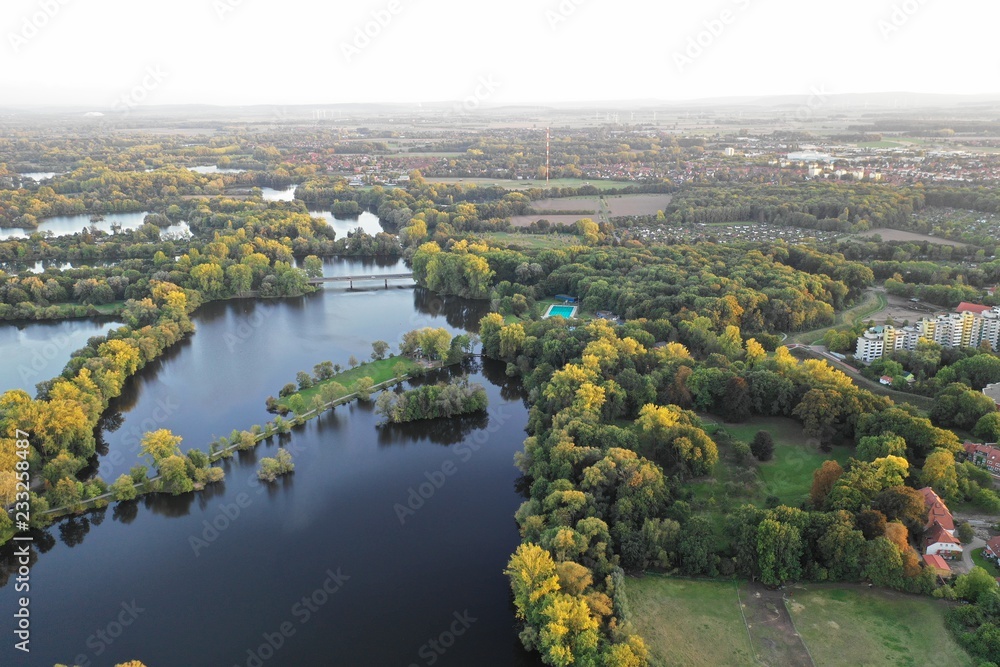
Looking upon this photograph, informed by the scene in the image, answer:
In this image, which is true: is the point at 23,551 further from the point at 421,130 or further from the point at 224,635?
the point at 421,130

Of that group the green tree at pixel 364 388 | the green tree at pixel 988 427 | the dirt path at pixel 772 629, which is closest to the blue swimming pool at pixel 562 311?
the green tree at pixel 364 388

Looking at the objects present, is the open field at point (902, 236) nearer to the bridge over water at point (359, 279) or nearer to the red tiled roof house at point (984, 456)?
the red tiled roof house at point (984, 456)

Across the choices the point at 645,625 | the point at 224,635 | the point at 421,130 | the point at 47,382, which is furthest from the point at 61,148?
the point at 645,625

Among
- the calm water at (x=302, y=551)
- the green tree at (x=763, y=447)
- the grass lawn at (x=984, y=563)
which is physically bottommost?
the calm water at (x=302, y=551)

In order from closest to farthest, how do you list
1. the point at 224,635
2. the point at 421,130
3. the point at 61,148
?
the point at 224,635, the point at 61,148, the point at 421,130

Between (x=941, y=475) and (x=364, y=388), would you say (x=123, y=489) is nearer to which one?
(x=364, y=388)
